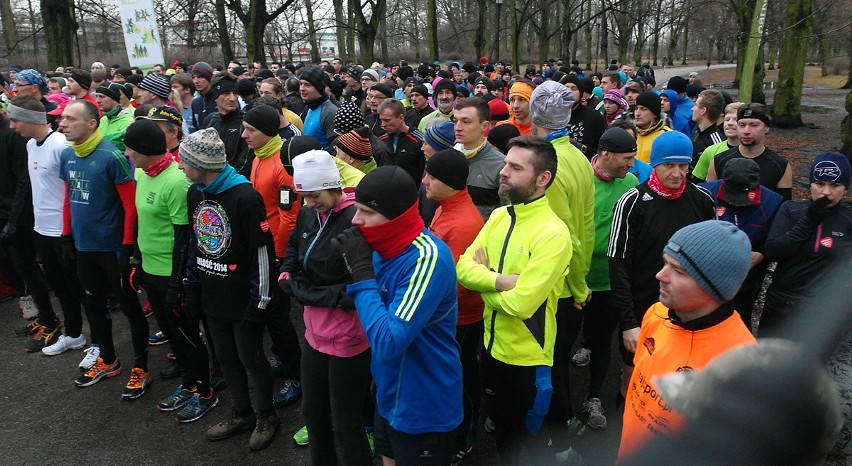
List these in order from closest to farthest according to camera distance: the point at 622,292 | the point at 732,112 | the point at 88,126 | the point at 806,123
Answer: the point at 622,292
the point at 88,126
the point at 732,112
the point at 806,123

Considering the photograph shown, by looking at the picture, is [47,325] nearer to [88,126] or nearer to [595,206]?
[88,126]

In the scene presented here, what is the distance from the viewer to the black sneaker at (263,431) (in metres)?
3.91

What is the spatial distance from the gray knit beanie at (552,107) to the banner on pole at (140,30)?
13435mm

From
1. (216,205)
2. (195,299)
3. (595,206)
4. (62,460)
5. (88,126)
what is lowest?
(62,460)

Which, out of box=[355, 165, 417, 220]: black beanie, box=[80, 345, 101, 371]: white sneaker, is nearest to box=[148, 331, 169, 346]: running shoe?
box=[80, 345, 101, 371]: white sneaker

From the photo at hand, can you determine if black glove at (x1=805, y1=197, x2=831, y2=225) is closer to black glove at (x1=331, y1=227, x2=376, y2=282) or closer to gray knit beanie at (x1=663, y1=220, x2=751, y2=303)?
gray knit beanie at (x1=663, y1=220, x2=751, y2=303)

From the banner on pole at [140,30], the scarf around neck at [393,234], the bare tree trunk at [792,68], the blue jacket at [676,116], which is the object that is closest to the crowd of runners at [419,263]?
the scarf around neck at [393,234]

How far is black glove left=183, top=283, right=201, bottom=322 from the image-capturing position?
3873 millimetres

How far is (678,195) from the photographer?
137 inches

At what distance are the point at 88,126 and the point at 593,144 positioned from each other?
525 centimetres

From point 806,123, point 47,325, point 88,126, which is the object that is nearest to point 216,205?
point 88,126

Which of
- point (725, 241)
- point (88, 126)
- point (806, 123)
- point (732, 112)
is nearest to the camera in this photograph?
point (725, 241)

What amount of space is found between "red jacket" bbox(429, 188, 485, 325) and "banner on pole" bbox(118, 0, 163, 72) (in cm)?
1371

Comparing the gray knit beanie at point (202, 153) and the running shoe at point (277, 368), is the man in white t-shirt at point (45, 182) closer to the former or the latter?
the running shoe at point (277, 368)
